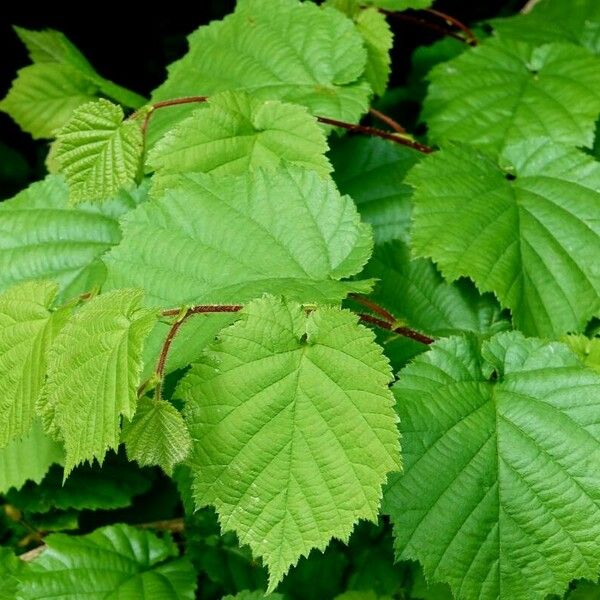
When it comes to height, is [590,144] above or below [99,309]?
above

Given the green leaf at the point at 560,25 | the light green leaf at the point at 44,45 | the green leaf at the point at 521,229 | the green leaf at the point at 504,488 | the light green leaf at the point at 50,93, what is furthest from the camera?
the light green leaf at the point at 44,45

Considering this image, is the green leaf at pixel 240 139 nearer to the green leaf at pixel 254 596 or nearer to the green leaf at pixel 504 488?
the green leaf at pixel 504 488

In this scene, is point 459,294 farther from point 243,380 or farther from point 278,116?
point 243,380

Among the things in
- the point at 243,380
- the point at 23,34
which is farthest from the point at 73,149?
the point at 23,34

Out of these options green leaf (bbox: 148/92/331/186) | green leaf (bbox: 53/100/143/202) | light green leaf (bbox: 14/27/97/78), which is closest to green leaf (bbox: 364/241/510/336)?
green leaf (bbox: 148/92/331/186)

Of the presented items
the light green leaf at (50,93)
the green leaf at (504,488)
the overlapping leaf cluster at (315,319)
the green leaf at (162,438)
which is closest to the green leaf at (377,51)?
the overlapping leaf cluster at (315,319)

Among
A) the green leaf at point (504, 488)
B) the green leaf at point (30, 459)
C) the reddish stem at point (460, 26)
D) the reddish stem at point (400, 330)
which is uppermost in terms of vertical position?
the reddish stem at point (460, 26)

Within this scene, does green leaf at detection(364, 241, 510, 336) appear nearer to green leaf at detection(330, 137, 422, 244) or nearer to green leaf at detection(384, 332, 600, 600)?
green leaf at detection(330, 137, 422, 244)
